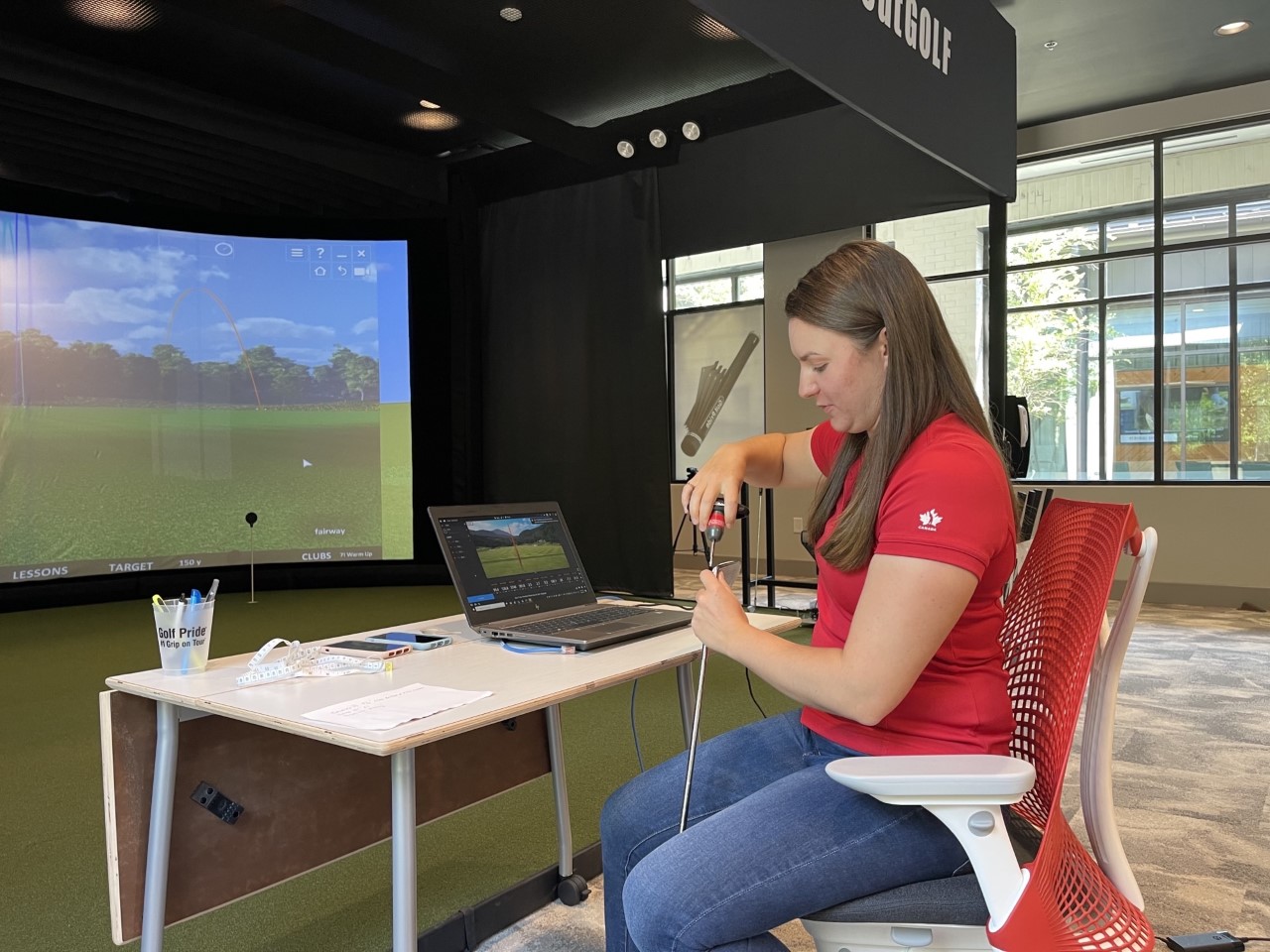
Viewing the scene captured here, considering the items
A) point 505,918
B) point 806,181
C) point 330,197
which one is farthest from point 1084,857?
point 330,197

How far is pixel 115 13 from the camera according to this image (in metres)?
5.60

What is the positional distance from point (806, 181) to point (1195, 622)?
385 cm

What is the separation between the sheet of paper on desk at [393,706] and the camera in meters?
1.30

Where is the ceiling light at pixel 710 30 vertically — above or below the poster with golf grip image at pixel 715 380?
above

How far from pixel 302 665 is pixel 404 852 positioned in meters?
0.42

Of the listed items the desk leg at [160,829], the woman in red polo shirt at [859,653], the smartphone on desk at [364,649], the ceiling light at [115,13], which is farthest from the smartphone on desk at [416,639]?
the ceiling light at [115,13]

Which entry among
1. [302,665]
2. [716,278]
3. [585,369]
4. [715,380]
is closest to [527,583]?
[302,665]

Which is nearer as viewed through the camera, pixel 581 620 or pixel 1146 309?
pixel 581 620

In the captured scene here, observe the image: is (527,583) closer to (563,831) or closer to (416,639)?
(416,639)

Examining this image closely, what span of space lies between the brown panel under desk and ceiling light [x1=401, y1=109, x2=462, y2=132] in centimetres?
615

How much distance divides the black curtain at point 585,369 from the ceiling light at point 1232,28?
368cm

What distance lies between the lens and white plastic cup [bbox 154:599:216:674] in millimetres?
1603

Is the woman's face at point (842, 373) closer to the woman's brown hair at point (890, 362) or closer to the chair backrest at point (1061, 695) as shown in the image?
the woman's brown hair at point (890, 362)

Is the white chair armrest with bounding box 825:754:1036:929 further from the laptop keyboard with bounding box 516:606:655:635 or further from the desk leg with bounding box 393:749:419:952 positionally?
the laptop keyboard with bounding box 516:606:655:635
